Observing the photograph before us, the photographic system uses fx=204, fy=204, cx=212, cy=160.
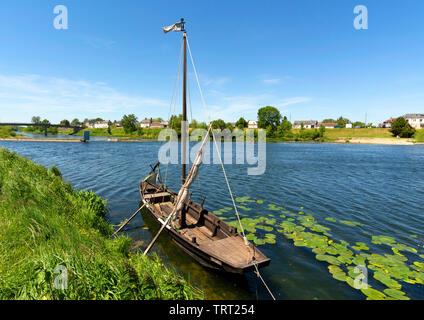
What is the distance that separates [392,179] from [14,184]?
1802 inches

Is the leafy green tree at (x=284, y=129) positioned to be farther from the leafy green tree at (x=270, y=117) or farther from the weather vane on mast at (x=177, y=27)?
the weather vane on mast at (x=177, y=27)

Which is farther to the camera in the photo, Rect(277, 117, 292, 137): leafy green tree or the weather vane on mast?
Rect(277, 117, 292, 137): leafy green tree

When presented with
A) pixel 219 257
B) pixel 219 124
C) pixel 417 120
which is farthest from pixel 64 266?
pixel 417 120

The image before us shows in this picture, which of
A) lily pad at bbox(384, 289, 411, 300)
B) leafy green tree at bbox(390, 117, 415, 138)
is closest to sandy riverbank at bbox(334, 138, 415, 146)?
leafy green tree at bbox(390, 117, 415, 138)

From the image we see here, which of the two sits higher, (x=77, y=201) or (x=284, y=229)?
(x=77, y=201)

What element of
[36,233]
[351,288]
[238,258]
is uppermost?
[36,233]

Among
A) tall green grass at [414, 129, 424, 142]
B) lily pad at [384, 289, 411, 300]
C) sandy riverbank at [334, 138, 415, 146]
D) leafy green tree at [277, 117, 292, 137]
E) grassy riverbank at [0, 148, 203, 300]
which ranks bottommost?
lily pad at [384, 289, 411, 300]

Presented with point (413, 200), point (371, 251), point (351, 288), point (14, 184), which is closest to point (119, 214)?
point (14, 184)

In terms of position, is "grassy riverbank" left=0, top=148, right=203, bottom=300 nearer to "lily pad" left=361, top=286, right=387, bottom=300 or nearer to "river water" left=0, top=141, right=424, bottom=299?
"river water" left=0, top=141, right=424, bottom=299

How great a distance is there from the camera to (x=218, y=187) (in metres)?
28.0

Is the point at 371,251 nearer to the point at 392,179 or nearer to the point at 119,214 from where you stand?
the point at 119,214

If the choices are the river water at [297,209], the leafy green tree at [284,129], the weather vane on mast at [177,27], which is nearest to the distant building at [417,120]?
the leafy green tree at [284,129]

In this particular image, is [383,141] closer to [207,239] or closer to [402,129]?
[402,129]

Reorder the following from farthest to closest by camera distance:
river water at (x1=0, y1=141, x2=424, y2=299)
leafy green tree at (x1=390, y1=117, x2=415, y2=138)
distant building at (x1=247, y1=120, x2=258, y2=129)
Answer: distant building at (x1=247, y1=120, x2=258, y2=129), leafy green tree at (x1=390, y1=117, x2=415, y2=138), river water at (x1=0, y1=141, x2=424, y2=299)
